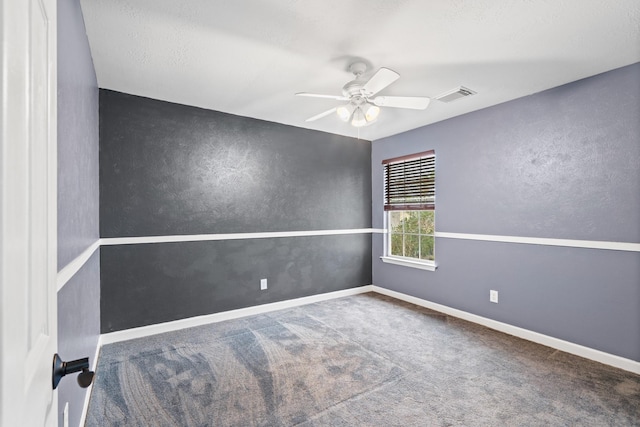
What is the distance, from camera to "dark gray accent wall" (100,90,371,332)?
3.07m

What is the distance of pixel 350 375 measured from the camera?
2434 millimetres

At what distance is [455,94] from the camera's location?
2.96 meters

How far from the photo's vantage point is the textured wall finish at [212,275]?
3.08 m

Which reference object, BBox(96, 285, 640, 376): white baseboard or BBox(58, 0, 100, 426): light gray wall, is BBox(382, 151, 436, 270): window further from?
BBox(58, 0, 100, 426): light gray wall

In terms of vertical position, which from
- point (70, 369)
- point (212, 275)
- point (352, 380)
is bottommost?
point (352, 380)

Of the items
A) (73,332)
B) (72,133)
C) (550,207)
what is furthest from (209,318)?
(550,207)

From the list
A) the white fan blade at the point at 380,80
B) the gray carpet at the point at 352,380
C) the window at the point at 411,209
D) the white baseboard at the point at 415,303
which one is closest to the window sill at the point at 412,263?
the window at the point at 411,209

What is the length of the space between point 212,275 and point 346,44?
2.70 m

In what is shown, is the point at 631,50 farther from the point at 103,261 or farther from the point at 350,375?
the point at 103,261

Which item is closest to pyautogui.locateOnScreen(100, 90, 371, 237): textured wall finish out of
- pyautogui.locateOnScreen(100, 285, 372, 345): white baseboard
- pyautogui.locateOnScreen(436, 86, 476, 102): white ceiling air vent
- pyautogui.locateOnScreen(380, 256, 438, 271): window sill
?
pyautogui.locateOnScreen(380, 256, 438, 271): window sill

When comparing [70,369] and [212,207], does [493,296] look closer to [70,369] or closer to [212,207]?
[212,207]

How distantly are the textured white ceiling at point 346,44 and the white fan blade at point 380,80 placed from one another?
220 mm

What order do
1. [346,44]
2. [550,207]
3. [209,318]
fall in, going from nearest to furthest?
[346,44]
[550,207]
[209,318]

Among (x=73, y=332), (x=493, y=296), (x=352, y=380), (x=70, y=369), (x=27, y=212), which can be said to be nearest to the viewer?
(x=27, y=212)
